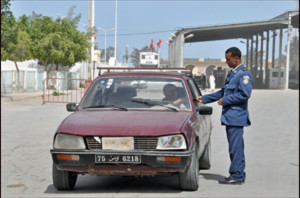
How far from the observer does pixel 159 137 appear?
5.47 m

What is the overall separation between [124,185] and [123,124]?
1.01 metres

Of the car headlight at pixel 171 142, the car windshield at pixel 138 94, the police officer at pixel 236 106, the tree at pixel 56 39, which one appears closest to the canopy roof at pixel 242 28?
the tree at pixel 56 39

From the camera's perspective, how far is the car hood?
17.9 feet

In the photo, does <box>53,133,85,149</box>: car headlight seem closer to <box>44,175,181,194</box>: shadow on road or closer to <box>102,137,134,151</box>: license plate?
<box>102,137,134,151</box>: license plate

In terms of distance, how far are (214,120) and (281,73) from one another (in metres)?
48.4

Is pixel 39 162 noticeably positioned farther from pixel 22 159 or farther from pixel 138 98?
pixel 138 98

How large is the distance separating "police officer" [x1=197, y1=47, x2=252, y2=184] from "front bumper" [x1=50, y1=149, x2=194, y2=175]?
0.91 meters

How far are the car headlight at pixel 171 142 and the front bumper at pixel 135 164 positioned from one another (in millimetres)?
63

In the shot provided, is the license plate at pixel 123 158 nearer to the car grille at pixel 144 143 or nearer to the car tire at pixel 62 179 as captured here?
the car grille at pixel 144 143

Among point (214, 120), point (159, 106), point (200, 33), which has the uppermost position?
point (200, 33)

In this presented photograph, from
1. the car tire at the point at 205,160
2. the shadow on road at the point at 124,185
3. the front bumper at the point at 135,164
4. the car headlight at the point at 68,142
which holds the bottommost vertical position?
the shadow on road at the point at 124,185

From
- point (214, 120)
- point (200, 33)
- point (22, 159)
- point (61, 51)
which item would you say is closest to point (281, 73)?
point (200, 33)

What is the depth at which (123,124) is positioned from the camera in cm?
557

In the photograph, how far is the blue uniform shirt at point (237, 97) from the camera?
6.15 m
